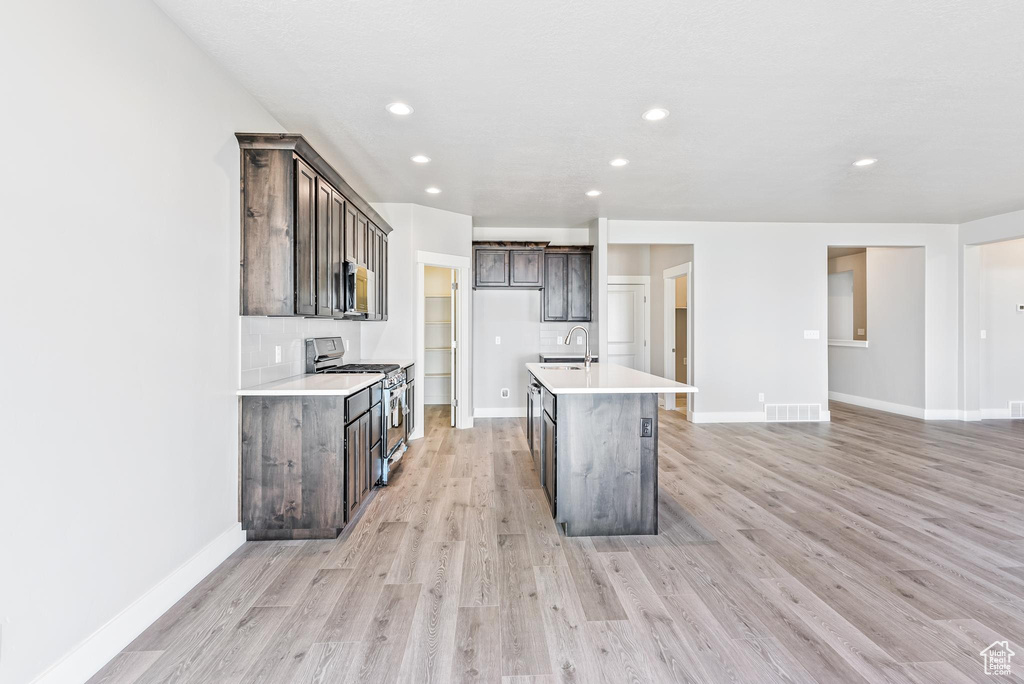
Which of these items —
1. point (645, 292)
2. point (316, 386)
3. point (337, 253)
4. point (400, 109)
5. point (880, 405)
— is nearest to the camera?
point (316, 386)

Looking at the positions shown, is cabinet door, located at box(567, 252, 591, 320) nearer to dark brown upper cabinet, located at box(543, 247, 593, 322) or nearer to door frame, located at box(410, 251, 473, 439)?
dark brown upper cabinet, located at box(543, 247, 593, 322)

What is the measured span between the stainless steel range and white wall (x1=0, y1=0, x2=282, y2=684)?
1231 mm

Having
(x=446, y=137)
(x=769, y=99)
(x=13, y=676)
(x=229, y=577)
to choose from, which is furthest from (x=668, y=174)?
(x=13, y=676)

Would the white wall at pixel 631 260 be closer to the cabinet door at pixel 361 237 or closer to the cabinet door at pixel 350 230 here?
the cabinet door at pixel 361 237

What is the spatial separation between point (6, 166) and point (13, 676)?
4.97 feet

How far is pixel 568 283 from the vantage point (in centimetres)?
617

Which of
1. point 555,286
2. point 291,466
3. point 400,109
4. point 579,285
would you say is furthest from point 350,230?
point 579,285

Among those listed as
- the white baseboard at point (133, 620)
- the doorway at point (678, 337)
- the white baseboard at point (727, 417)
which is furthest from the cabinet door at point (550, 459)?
the doorway at point (678, 337)

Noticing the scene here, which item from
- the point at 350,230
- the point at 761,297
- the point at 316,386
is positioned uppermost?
the point at 350,230

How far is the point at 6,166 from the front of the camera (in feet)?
4.40

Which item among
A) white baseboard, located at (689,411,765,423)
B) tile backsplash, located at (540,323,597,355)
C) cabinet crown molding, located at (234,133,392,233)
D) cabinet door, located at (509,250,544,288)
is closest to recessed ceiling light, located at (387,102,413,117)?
cabinet crown molding, located at (234,133,392,233)

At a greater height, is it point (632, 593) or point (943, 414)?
point (943, 414)

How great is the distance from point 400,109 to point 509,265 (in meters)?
3.31

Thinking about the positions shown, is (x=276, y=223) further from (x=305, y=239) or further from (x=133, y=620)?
(x=133, y=620)
